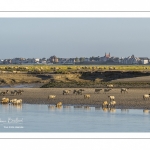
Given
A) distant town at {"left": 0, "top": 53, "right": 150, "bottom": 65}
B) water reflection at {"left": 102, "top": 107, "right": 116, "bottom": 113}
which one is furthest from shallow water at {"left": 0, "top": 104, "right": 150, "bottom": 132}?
distant town at {"left": 0, "top": 53, "right": 150, "bottom": 65}

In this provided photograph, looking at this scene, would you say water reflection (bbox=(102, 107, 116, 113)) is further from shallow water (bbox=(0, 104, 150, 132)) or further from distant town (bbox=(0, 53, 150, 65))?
distant town (bbox=(0, 53, 150, 65))

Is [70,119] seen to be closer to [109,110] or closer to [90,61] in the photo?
[109,110]

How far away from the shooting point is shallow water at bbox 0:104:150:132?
15.8 meters

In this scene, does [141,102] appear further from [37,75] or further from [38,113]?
[37,75]

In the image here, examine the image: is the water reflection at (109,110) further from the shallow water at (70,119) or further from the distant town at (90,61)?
the distant town at (90,61)

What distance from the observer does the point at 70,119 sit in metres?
18.2

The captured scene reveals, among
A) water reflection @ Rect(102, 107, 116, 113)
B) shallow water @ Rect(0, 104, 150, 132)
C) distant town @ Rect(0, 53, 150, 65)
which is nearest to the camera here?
shallow water @ Rect(0, 104, 150, 132)

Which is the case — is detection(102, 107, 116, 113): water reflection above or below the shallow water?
above

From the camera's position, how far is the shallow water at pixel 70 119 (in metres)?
15.8

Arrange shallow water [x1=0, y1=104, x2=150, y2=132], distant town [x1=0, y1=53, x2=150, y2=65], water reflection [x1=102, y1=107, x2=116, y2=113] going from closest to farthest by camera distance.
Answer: shallow water [x1=0, y1=104, x2=150, y2=132] < water reflection [x1=102, y1=107, x2=116, y2=113] < distant town [x1=0, y1=53, x2=150, y2=65]

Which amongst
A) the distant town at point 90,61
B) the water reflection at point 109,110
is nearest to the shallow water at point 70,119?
the water reflection at point 109,110

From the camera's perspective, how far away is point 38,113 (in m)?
20.0
